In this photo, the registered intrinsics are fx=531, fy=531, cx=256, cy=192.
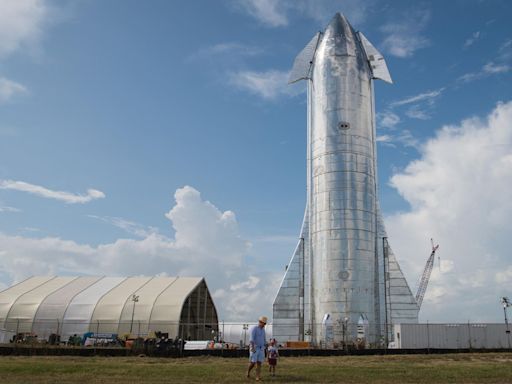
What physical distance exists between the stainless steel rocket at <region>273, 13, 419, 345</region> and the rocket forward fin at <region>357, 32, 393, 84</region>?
0.09m

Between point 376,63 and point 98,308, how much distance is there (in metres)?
36.1

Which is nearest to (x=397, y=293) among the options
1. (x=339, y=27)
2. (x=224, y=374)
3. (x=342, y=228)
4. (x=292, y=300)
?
(x=342, y=228)

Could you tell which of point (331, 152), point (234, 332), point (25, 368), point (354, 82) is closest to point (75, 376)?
point (25, 368)

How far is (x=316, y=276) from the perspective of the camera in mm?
42594

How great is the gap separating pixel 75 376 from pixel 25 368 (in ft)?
11.1

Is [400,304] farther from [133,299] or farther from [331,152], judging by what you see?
[133,299]

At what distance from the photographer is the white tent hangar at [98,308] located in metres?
52.2

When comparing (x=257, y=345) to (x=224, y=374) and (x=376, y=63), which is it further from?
(x=376, y=63)

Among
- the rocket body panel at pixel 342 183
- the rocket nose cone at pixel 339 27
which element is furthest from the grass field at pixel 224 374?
A: the rocket nose cone at pixel 339 27

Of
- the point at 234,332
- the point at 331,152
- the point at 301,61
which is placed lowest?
the point at 234,332

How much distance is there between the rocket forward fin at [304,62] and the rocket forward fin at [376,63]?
4.61 metres

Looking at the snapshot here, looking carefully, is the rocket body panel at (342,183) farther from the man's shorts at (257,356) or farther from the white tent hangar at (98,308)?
the man's shorts at (257,356)

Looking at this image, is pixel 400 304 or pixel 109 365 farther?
pixel 400 304

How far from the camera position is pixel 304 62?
168ft
